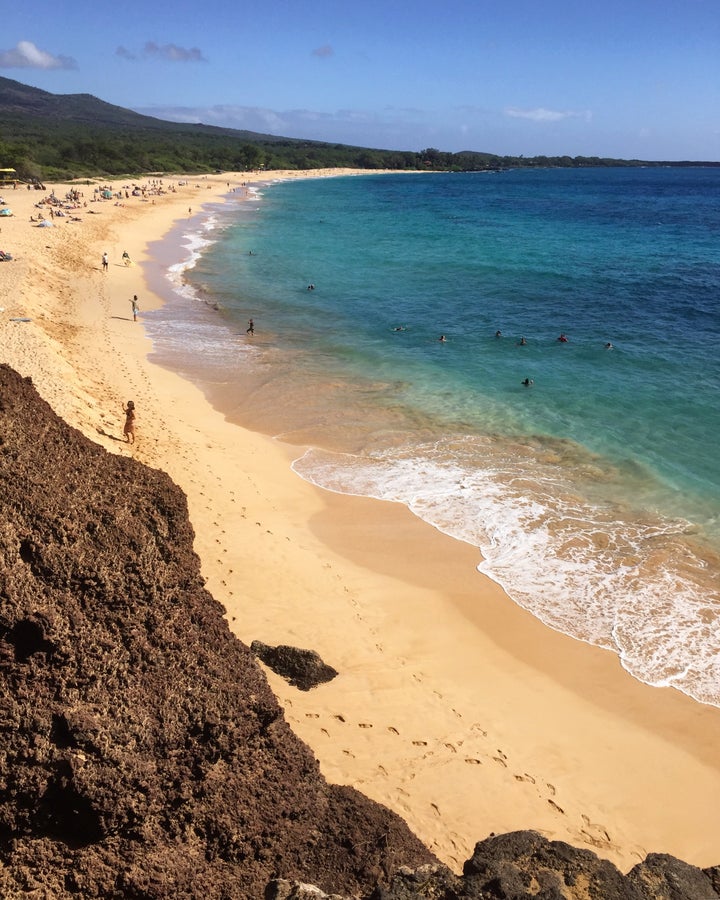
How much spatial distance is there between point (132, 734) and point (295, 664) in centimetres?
448

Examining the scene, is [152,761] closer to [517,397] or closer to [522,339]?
[517,397]

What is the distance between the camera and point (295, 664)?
343 inches

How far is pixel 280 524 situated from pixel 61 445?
26.8 ft

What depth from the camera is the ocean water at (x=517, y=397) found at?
12.7 m

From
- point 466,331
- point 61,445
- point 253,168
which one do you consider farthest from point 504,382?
point 253,168

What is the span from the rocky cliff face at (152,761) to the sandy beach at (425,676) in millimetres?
2298

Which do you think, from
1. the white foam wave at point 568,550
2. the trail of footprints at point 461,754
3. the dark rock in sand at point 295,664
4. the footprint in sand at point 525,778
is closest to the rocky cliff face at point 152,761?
the trail of footprints at point 461,754

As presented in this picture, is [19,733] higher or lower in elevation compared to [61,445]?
lower

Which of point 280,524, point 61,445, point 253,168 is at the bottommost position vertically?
point 280,524

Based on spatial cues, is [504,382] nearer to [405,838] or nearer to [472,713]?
[472,713]

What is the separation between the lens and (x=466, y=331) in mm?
30750

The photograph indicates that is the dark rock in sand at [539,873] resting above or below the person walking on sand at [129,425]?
below

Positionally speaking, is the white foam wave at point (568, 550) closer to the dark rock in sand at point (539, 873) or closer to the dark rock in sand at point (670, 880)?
the dark rock in sand at point (670, 880)

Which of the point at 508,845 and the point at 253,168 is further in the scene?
the point at 253,168
